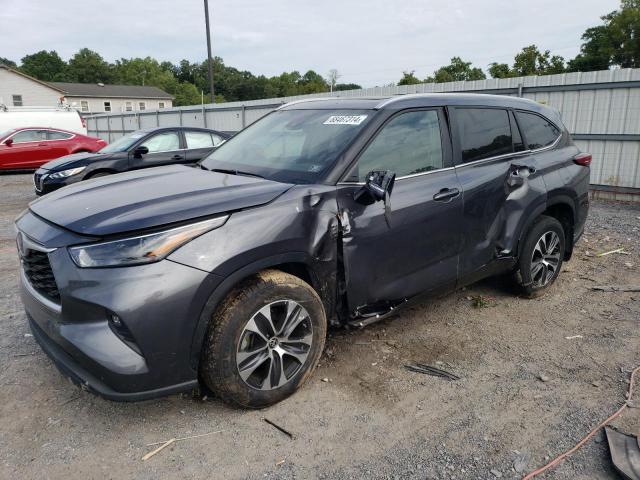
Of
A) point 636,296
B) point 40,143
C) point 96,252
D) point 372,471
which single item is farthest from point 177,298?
point 40,143

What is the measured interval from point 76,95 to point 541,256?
64322 millimetres

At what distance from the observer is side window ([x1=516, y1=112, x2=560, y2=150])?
442 cm

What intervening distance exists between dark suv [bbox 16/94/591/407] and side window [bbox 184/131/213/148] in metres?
6.51

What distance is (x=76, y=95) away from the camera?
58.7m

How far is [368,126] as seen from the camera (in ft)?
10.9

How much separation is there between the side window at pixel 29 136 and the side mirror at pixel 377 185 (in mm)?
15479

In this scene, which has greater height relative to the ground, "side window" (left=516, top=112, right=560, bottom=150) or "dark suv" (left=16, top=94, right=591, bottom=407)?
"side window" (left=516, top=112, right=560, bottom=150)

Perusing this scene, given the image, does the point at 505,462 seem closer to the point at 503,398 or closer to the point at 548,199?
the point at 503,398

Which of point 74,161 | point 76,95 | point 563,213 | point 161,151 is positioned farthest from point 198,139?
point 76,95

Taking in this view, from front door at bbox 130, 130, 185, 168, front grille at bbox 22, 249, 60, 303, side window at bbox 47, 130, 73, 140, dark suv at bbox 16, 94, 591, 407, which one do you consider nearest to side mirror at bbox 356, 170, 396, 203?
dark suv at bbox 16, 94, 591, 407

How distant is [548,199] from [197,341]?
3313 millimetres

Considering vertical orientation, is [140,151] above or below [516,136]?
below

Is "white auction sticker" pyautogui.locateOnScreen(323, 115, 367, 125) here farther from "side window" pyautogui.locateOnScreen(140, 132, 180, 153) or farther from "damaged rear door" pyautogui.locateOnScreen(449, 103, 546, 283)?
"side window" pyautogui.locateOnScreen(140, 132, 180, 153)

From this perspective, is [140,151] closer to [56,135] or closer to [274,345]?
[274,345]
